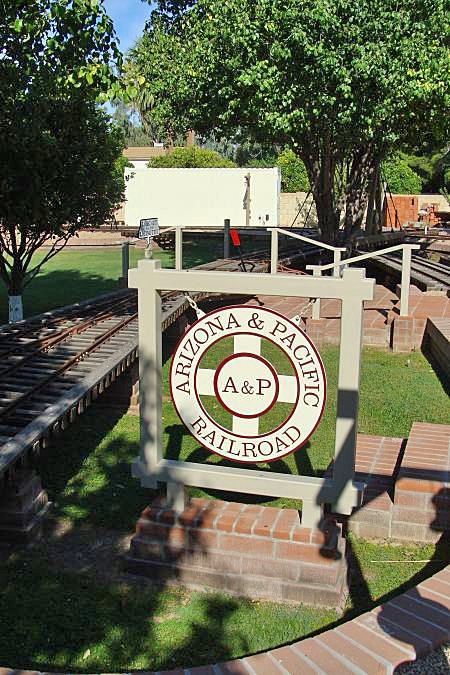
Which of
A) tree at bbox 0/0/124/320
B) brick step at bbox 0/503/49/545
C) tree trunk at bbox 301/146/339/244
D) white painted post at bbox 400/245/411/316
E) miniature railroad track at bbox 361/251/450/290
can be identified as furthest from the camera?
tree trunk at bbox 301/146/339/244

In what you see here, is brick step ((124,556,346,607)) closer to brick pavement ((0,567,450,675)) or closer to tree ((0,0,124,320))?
brick pavement ((0,567,450,675))

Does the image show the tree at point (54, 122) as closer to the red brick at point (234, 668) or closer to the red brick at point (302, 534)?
the red brick at point (302, 534)

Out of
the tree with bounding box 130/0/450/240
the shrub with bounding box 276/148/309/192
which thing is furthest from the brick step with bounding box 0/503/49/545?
the shrub with bounding box 276/148/309/192

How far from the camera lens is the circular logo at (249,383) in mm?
4324

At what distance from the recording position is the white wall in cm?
3269

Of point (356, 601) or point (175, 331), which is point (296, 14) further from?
point (356, 601)

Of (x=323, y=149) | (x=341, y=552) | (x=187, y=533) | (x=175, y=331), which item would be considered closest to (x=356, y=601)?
(x=341, y=552)

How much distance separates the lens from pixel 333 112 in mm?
14938

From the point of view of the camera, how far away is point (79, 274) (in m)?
21.9

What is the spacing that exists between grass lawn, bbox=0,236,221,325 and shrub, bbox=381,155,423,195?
560 inches

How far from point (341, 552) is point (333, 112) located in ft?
40.0

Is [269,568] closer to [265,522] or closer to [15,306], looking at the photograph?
[265,522]

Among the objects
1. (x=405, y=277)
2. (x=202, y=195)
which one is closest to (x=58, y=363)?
(x=405, y=277)

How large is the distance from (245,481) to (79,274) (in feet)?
59.6
